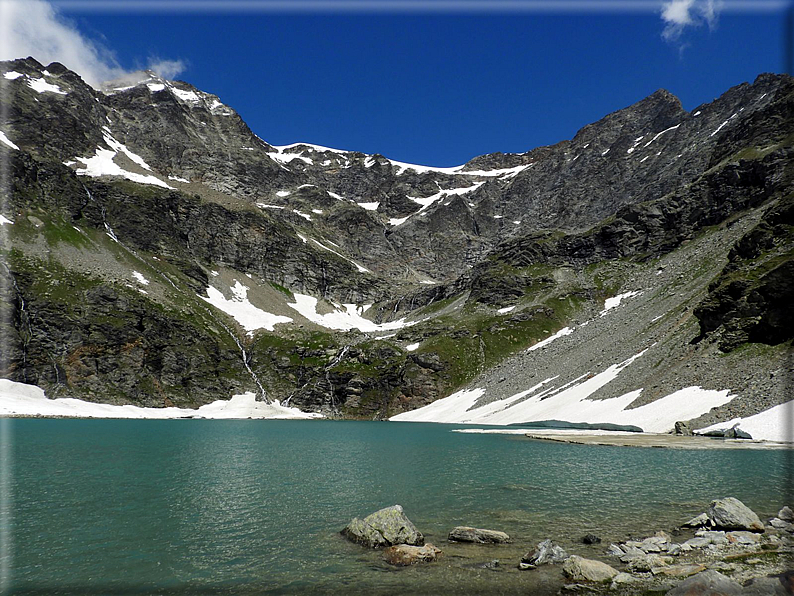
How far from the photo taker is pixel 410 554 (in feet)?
49.2

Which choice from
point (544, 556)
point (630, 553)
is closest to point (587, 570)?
point (544, 556)

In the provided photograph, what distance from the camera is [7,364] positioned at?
111000 millimetres

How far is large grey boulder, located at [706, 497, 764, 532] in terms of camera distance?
16.6 metres

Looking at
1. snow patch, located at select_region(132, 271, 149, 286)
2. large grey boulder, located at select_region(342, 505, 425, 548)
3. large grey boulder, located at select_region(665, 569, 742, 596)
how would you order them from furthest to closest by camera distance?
snow patch, located at select_region(132, 271, 149, 286), large grey boulder, located at select_region(342, 505, 425, 548), large grey boulder, located at select_region(665, 569, 742, 596)

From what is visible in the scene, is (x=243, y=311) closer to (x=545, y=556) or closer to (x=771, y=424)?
(x=771, y=424)

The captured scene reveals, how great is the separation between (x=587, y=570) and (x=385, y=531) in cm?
713

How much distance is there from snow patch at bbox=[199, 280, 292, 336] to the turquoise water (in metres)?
128

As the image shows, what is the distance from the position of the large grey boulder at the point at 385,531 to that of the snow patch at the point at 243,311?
152m

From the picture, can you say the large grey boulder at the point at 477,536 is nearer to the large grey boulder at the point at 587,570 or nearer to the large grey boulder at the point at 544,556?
the large grey boulder at the point at 544,556

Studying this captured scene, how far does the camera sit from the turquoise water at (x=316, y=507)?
13672 millimetres

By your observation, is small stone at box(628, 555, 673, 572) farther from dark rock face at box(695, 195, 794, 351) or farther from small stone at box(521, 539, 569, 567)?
dark rock face at box(695, 195, 794, 351)

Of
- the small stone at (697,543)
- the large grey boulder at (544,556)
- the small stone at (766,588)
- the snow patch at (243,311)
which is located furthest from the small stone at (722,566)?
the snow patch at (243,311)

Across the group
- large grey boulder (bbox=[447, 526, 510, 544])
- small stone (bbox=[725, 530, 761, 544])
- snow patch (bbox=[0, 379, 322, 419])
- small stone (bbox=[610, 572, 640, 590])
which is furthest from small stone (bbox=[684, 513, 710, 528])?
snow patch (bbox=[0, 379, 322, 419])

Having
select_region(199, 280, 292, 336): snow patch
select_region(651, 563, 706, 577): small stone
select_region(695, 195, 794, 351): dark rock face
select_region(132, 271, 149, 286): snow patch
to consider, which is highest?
select_region(132, 271, 149, 286): snow patch
